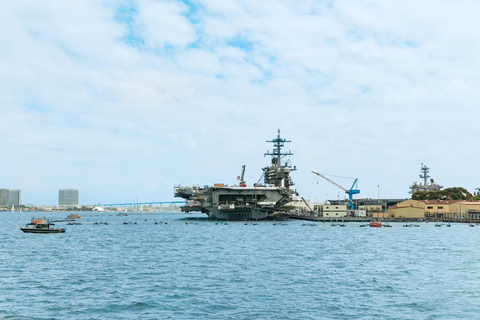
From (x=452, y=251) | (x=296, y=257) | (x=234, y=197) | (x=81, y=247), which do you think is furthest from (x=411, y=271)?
(x=234, y=197)

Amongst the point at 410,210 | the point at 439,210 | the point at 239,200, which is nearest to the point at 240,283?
the point at 239,200

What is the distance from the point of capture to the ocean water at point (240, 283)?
2461 cm

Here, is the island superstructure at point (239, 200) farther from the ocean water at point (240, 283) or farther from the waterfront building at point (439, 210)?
the ocean water at point (240, 283)

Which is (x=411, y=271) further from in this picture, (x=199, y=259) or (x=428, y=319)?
(x=199, y=259)

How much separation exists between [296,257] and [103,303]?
79.4 ft

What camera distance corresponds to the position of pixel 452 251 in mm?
51656

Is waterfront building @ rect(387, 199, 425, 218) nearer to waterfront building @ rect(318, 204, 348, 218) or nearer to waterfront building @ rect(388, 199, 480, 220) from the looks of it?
waterfront building @ rect(388, 199, 480, 220)

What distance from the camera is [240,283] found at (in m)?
31.9

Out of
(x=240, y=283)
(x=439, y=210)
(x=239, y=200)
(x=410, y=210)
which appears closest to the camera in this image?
(x=240, y=283)

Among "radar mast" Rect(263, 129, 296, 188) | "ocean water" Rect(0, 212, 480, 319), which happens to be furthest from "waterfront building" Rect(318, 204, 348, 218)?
"ocean water" Rect(0, 212, 480, 319)

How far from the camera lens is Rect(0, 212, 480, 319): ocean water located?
24.6m

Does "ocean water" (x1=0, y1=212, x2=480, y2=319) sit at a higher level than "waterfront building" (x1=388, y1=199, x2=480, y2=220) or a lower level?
lower

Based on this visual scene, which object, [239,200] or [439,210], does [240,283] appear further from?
[439,210]

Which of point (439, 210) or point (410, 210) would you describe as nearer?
point (410, 210)
